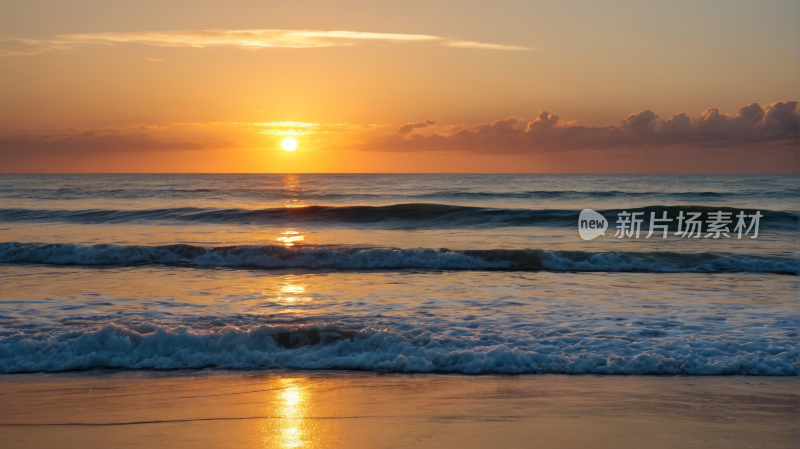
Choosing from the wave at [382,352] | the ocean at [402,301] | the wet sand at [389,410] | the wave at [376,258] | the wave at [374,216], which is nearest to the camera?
the wet sand at [389,410]

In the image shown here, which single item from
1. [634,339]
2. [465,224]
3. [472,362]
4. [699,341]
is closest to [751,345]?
[699,341]

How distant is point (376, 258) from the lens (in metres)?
13.9

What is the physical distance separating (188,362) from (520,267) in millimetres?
9036

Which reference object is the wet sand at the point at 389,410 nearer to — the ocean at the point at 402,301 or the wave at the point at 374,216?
the ocean at the point at 402,301

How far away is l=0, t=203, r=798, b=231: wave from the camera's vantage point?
914 inches

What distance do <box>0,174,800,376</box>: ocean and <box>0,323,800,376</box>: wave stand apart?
0.02m

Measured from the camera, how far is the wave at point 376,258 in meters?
13.2

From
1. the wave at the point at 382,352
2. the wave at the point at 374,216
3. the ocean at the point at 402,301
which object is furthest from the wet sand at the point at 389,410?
the wave at the point at 374,216

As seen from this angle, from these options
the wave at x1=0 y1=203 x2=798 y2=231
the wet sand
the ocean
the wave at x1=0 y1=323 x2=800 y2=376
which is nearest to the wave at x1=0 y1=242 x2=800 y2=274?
the ocean

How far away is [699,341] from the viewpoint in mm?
6461

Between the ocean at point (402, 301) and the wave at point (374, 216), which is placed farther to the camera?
the wave at point (374, 216)

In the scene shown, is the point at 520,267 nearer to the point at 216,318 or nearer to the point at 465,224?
the point at 216,318

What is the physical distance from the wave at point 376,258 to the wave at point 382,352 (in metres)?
6.73

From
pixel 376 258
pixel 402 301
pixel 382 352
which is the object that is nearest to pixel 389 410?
pixel 382 352
